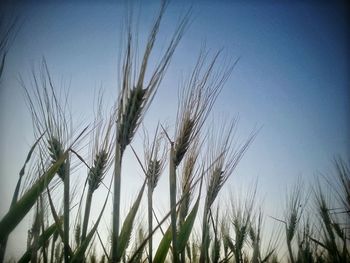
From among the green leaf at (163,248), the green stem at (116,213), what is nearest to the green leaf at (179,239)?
the green leaf at (163,248)

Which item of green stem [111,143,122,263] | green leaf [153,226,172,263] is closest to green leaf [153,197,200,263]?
green leaf [153,226,172,263]

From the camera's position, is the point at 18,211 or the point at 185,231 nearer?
the point at 18,211

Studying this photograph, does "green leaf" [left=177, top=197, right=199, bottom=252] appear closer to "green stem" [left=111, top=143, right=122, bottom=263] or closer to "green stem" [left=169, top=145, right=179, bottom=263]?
"green stem" [left=169, top=145, right=179, bottom=263]

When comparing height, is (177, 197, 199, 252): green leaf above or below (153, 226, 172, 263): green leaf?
above

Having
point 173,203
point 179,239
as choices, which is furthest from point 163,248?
point 173,203

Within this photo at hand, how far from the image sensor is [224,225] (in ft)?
8.11

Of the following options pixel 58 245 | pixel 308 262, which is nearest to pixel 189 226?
pixel 58 245

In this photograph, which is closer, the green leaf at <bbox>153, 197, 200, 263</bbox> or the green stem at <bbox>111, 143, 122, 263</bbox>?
the green stem at <bbox>111, 143, 122, 263</bbox>

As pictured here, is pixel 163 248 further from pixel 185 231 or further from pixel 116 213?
pixel 116 213

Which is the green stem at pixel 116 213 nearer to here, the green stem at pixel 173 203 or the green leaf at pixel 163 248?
the green stem at pixel 173 203

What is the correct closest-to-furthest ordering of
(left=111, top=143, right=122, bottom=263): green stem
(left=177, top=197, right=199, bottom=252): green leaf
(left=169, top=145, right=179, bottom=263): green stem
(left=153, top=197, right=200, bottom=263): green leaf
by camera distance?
(left=111, top=143, right=122, bottom=263): green stem, (left=169, top=145, right=179, bottom=263): green stem, (left=153, top=197, right=200, bottom=263): green leaf, (left=177, top=197, right=199, bottom=252): green leaf

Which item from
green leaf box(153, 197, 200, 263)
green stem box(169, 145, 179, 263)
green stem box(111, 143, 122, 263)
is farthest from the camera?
green leaf box(153, 197, 200, 263)

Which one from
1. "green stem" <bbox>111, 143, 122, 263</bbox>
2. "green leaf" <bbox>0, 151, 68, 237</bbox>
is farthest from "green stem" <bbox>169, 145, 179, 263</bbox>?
"green leaf" <bbox>0, 151, 68, 237</bbox>

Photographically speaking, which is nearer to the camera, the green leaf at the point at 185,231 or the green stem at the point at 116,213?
the green stem at the point at 116,213
